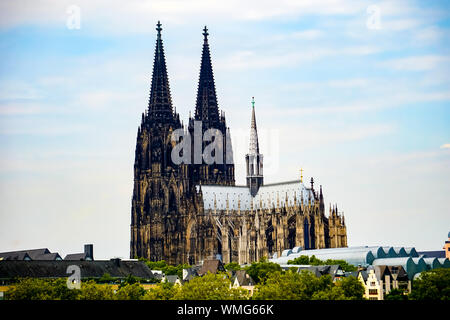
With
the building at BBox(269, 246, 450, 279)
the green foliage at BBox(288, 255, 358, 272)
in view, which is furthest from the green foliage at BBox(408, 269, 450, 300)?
the green foliage at BBox(288, 255, 358, 272)

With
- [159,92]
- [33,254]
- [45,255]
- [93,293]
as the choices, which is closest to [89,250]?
[45,255]

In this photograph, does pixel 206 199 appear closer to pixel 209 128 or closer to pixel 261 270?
pixel 209 128

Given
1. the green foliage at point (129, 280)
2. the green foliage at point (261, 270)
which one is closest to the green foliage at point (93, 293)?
the green foliage at point (129, 280)

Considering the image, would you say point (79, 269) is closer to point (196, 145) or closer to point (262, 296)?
point (262, 296)

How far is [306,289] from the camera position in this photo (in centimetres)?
8831

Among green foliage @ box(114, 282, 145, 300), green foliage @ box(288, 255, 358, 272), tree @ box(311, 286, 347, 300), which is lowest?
tree @ box(311, 286, 347, 300)

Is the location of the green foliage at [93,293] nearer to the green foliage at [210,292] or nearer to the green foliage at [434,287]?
the green foliage at [210,292]

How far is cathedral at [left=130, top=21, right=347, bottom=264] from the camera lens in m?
166

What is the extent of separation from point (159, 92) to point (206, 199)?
19011mm

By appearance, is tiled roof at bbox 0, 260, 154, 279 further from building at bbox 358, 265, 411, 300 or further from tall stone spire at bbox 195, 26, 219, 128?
tall stone spire at bbox 195, 26, 219, 128

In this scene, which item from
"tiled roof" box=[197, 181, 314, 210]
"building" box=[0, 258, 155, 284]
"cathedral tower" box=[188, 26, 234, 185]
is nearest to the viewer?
"building" box=[0, 258, 155, 284]

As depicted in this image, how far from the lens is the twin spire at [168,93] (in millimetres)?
177750

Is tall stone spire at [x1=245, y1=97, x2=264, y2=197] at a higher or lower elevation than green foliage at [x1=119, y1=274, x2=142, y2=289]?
higher
